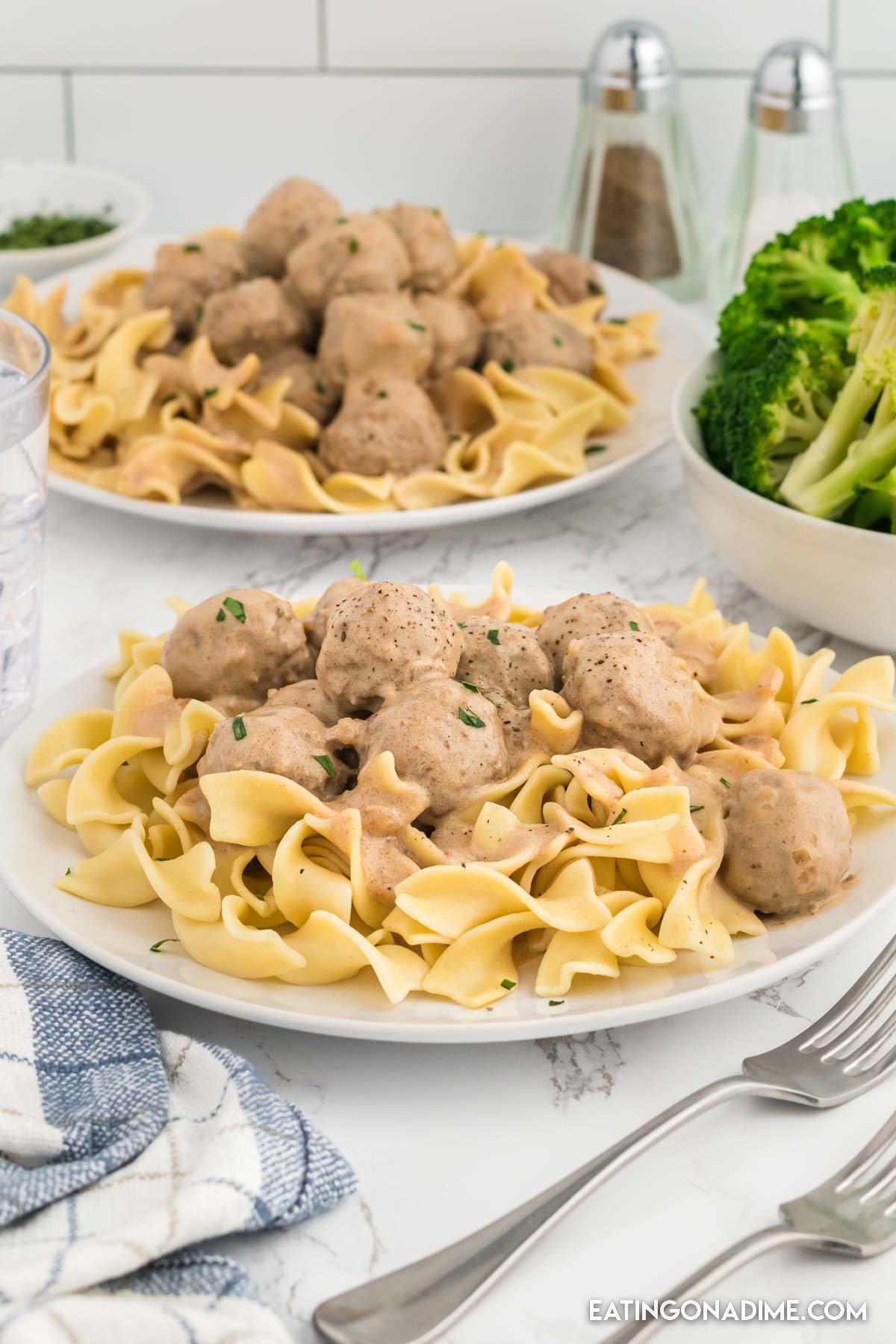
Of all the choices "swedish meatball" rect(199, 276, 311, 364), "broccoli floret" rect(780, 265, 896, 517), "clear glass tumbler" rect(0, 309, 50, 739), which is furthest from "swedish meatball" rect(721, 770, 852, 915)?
"swedish meatball" rect(199, 276, 311, 364)

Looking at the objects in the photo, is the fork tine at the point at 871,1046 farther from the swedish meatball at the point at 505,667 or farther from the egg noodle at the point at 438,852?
the swedish meatball at the point at 505,667

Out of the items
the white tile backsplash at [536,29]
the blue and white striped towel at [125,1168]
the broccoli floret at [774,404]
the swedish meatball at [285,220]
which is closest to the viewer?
the blue and white striped towel at [125,1168]

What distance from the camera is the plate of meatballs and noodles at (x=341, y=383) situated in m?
2.88

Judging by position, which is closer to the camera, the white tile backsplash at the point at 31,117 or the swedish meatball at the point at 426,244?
the swedish meatball at the point at 426,244

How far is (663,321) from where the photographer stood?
11.7 feet

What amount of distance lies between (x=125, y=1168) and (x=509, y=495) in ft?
5.61

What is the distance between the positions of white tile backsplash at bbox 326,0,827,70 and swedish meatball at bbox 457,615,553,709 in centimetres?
312

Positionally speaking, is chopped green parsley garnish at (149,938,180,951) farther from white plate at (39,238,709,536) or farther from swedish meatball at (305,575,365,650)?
white plate at (39,238,709,536)

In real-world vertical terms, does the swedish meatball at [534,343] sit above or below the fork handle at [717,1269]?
above

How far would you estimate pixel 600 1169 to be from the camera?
1.42 metres

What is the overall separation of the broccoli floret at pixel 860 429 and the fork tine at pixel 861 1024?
986 millimetres

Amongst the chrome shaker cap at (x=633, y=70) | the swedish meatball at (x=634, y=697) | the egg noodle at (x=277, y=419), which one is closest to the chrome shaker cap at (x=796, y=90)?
the chrome shaker cap at (x=633, y=70)

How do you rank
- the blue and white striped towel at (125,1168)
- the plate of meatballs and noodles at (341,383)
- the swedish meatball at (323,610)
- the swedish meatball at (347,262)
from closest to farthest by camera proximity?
the blue and white striped towel at (125,1168)
the swedish meatball at (323,610)
the plate of meatballs and noodles at (341,383)
the swedish meatball at (347,262)

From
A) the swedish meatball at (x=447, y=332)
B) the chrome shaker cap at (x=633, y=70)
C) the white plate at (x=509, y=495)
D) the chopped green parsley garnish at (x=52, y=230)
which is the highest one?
the chrome shaker cap at (x=633, y=70)
